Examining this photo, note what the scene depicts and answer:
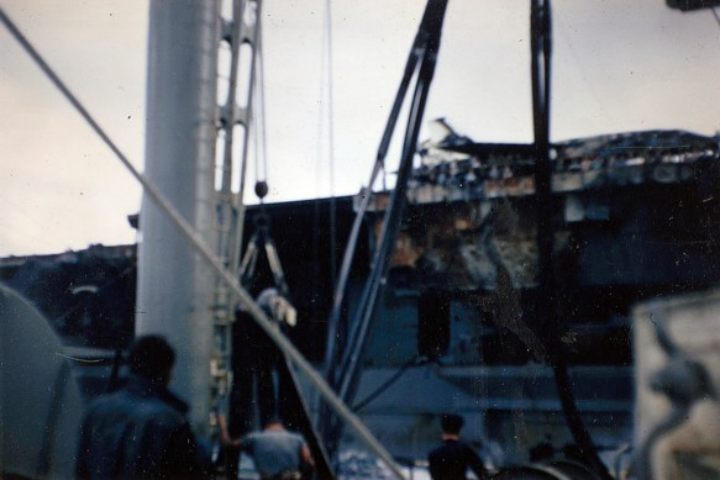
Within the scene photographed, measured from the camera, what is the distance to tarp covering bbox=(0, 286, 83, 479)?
222 centimetres

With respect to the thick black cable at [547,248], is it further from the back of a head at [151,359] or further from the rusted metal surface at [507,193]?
the back of a head at [151,359]

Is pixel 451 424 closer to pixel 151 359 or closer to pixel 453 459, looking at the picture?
pixel 453 459

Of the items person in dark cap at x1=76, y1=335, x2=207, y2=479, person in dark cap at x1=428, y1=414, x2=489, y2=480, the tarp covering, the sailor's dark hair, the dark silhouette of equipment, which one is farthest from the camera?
person in dark cap at x1=428, y1=414, x2=489, y2=480

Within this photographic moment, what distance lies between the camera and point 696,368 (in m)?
1.97

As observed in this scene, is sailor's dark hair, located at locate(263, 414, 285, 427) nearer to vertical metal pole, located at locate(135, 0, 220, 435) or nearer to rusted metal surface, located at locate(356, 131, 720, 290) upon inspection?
vertical metal pole, located at locate(135, 0, 220, 435)

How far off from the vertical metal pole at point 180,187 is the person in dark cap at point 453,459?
1.48 m

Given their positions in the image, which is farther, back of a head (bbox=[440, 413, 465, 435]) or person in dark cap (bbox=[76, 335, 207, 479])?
back of a head (bbox=[440, 413, 465, 435])

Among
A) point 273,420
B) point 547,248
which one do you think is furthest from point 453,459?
point 547,248

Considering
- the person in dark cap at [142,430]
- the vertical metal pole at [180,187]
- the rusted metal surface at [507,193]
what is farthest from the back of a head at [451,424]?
the person in dark cap at [142,430]

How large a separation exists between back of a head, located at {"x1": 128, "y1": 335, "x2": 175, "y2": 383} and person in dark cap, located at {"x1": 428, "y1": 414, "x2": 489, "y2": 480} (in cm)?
183

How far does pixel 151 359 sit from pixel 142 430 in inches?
7.7

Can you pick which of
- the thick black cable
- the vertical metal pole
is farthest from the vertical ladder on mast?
the thick black cable

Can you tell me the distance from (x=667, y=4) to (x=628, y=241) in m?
1.71

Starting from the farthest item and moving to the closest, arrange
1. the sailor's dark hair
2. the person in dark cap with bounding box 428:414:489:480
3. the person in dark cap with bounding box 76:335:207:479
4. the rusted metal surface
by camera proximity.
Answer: the rusted metal surface, the person in dark cap with bounding box 428:414:489:480, the sailor's dark hair, the person in dark cap with bounding box 76:335:207:479
